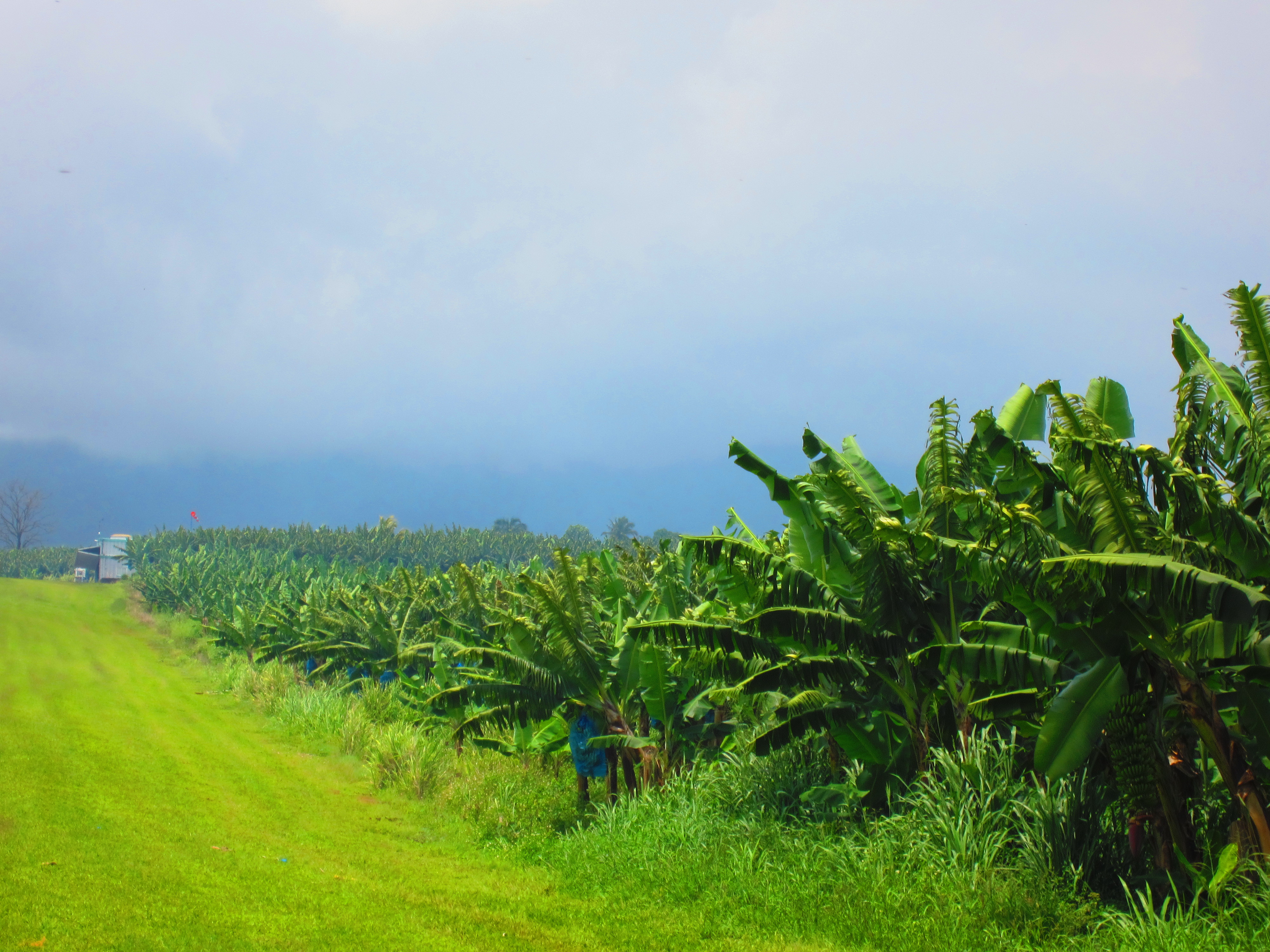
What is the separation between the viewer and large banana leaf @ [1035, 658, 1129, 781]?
295 inches

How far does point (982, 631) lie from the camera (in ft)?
29.8

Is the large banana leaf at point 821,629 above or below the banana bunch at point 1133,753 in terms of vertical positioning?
above

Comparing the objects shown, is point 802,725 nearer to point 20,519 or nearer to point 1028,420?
point 1028,420

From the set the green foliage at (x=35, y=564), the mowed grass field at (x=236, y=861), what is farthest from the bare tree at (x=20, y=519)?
the mowed grass field at (x=236, y=861)

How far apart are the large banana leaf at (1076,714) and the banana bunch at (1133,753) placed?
0.18 meters

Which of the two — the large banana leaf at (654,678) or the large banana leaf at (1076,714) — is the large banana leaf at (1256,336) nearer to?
the large banana leaf at (1076,714)

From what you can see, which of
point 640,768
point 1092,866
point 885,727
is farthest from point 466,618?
point 1092,866

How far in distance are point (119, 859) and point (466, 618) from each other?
15.4m

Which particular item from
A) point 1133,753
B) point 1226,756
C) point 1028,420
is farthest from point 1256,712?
point 1028,420

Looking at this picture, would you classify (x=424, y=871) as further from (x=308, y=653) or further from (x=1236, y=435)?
(x=308, y=653)

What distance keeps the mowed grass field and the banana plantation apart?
2.84 metres

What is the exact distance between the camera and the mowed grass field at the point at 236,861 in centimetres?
838

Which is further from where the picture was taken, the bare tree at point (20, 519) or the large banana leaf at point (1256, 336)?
the bare tree at point (20, 519)

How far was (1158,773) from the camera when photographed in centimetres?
770
